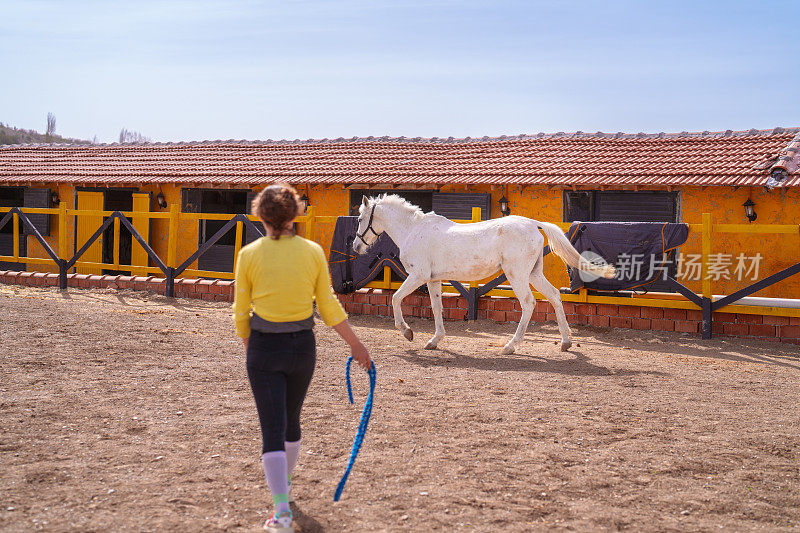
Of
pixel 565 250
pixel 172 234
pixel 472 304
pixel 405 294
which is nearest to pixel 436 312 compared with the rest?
pixel 405 294

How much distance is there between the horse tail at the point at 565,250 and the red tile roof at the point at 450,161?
3845 millimetres

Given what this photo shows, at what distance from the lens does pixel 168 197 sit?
16438 mm

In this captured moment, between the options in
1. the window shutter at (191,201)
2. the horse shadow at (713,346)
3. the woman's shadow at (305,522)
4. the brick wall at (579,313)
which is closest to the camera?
the woman's shadow at (305,522)

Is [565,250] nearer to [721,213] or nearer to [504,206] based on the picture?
[504,206]

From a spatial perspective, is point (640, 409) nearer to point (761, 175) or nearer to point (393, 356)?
point (393, 356)

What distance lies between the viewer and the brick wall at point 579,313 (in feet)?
30.6

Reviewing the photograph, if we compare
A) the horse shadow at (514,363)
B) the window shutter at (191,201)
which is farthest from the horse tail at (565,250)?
the window shutter at (191,201)

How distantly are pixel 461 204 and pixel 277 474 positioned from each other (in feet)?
36.7

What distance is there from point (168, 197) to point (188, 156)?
6.72ft

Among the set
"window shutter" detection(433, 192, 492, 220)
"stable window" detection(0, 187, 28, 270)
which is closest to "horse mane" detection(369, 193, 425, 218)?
"window shutter" detection(433, 192, 492, 220)

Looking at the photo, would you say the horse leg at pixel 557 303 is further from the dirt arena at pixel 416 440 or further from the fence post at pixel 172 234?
the fence post at pixel 172 234

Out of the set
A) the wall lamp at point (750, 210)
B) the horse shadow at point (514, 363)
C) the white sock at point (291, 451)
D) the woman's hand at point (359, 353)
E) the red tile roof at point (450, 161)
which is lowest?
the horse shadow at point (514, 363)

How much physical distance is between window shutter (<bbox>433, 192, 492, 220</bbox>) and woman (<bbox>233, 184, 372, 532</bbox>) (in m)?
10.7

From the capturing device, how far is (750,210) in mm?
11680
